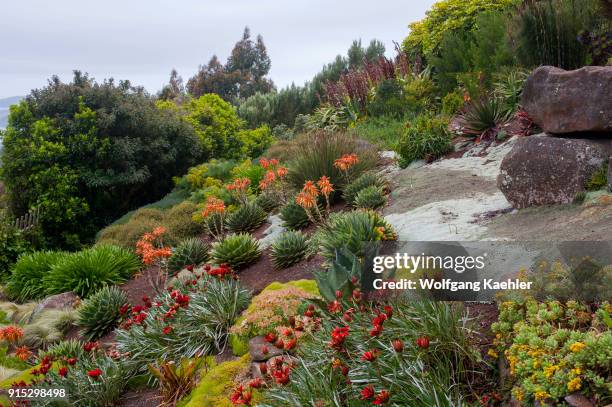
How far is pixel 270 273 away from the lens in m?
7.29

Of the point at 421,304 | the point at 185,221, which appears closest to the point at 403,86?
the point at 185,221

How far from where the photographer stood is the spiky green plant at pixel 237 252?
25.7ft

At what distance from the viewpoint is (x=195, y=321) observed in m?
5.57

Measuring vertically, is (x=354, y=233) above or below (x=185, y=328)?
above

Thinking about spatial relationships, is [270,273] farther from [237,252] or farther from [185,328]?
[185,328]

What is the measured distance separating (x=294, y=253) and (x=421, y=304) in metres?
3.68

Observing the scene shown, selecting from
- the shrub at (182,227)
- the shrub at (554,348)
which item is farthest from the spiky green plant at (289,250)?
the shrub at (182,227)

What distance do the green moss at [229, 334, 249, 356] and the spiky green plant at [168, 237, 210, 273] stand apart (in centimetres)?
377

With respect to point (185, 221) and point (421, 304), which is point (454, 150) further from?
point (421, 304)

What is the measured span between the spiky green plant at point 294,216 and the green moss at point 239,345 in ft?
11.5

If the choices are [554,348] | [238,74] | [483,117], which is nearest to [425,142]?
[483,117]

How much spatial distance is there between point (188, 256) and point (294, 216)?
1.82 m

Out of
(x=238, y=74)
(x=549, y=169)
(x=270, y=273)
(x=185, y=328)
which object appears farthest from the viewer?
(x=238, y=74)

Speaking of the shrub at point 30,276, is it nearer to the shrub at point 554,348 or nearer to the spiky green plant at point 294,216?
the spiky green plant at point 294,216
